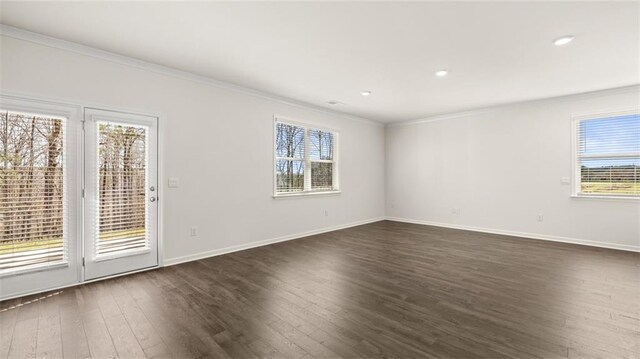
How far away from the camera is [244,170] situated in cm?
461

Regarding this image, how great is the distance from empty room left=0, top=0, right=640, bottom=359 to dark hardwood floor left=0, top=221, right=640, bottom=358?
22 mm

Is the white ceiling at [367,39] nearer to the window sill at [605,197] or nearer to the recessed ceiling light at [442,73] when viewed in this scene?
the recessed ceiling light at [442,73]

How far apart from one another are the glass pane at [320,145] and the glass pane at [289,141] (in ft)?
0.91

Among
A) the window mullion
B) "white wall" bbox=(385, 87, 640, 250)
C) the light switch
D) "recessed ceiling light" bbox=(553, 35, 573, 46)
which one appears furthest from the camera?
the window mullion

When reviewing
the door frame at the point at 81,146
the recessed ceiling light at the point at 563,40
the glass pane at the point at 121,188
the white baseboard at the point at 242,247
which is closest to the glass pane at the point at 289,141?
the white baseboard at the point at 242,247

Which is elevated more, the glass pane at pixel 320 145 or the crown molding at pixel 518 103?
the crown molding at pixel 518 103

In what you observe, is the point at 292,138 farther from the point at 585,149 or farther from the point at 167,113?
the point at 585,149

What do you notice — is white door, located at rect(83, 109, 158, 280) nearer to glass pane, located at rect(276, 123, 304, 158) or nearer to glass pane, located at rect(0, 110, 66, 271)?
glass pane, located at rect(0, 110, 66, 271)

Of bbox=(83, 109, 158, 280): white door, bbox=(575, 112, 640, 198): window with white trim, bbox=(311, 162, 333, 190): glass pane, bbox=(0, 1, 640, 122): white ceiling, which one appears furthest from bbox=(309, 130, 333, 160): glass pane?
bbox=(575, 112, 640, 198): window with white trim

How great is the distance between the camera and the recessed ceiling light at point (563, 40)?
2.85 m

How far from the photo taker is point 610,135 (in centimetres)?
469

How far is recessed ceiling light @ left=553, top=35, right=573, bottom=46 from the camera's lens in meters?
2.85

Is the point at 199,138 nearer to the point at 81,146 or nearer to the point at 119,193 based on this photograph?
the point at 119,193

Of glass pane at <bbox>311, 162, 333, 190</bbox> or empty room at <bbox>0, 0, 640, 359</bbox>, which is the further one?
glass pane at <bbox>311, 162, 333, 190</bbox>
